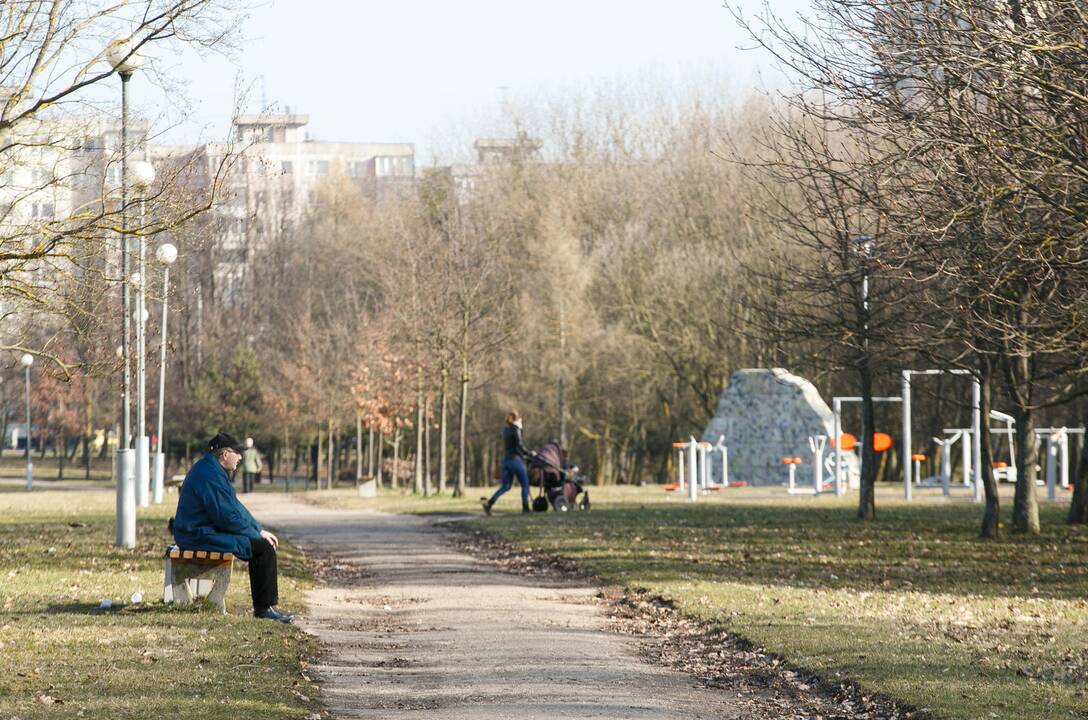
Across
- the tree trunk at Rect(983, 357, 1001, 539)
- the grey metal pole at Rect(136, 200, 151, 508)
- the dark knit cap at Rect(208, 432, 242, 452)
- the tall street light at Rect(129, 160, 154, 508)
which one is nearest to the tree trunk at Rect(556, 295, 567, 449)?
the grey metal pole at Rect(136, 200, 151, 508)

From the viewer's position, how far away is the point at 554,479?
95.1 ft

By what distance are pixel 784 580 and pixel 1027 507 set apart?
7.35 meters

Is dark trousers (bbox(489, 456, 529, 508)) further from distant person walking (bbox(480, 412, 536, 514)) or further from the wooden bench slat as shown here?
the wooden bench slat

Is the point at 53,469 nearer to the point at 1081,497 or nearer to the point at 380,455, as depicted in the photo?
the point at 380,455

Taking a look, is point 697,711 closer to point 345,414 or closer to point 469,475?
point 345,414

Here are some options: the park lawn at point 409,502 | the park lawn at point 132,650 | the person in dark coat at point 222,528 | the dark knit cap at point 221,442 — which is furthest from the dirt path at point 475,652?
the park lawn at point 409,502

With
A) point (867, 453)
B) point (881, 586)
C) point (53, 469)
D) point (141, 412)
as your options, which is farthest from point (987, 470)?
point (53, 469)

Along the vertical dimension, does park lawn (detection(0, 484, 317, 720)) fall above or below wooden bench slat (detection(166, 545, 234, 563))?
below

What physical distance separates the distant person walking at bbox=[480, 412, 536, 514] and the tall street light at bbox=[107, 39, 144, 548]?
902 centimetres

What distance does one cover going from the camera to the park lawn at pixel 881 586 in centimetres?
1049

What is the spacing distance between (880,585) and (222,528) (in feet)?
24.5

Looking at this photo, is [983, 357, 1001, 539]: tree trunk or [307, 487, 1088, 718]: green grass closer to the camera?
[307, 487, 1088, 718]: green grass

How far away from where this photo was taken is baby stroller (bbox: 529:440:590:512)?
28.7 m

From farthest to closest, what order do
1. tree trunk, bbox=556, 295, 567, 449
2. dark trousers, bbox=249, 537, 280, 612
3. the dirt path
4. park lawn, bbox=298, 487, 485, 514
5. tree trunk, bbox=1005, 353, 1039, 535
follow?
tree trunk, bbox=556, 295, 567, 449 < park lawn, bbox=298, 487, 485, 514 < tree trunk, bbox=1005, 353, 1039, 535 < dark trousers, bbox=249, 537, 280, 612 < the dirt path
